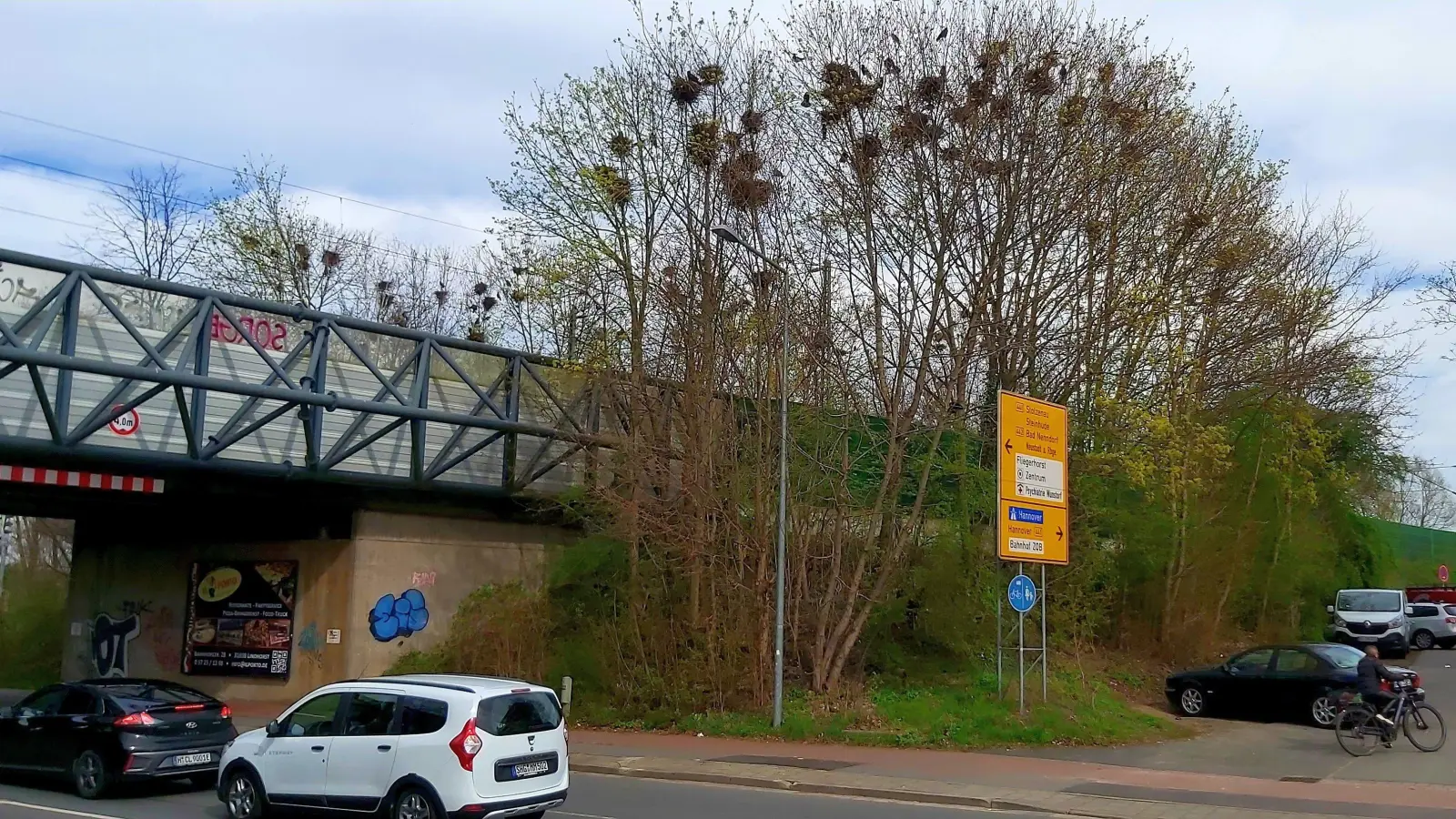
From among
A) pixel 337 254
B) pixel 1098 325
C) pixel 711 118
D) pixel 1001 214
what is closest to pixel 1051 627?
pixel 1098 325

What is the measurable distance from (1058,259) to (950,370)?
3.19 m

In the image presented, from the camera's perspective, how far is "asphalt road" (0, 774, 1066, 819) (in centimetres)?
1344

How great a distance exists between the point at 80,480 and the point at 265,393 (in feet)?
12.6

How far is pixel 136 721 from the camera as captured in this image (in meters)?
14.7

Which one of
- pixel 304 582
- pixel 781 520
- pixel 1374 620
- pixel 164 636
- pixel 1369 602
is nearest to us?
pixel 781 520

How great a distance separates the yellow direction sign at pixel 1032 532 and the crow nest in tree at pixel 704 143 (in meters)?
8.34

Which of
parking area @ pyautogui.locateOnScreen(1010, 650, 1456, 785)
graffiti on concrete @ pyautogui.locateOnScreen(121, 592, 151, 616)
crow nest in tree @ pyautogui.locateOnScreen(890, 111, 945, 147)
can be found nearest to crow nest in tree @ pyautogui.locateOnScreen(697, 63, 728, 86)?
crow nest in tree @ pyautogui.locateOnScreen(890, 111, 945, 147)

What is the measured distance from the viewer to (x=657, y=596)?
23391 millimetres

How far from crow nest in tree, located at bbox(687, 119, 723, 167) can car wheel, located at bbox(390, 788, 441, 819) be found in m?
14.5

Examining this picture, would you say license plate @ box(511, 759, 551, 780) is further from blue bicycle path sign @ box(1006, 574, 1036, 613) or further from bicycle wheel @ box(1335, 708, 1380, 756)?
bicycle wheel @ box(1335, 708, 1380, 756)

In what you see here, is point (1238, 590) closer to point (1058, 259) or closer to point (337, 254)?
point (1058, 259)

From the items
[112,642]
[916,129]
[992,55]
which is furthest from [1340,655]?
[112,642]

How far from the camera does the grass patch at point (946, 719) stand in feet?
64.8

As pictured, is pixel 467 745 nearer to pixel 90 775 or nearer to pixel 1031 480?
pixel 90 775
